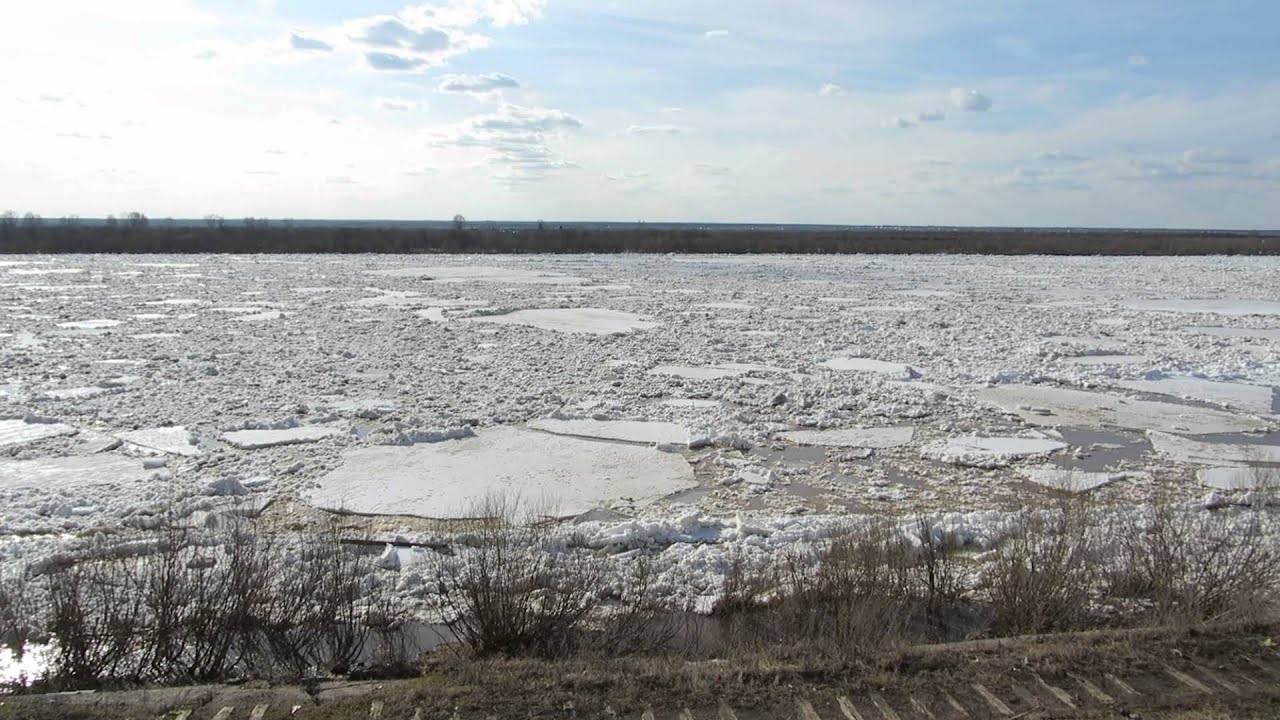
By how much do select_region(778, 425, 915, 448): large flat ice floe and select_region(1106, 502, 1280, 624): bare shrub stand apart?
3.64 metres

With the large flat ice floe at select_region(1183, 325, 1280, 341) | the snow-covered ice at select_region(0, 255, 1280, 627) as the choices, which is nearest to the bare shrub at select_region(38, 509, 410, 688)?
the snow-covered ice at select_region(0, 255, 1280, 627)

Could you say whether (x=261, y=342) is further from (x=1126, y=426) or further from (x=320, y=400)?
(x=1126, y=426)

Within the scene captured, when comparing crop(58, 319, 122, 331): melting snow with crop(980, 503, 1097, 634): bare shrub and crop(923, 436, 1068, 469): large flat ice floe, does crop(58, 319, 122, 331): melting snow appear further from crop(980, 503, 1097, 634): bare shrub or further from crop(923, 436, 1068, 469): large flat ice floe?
crop(980, 503, 1097, 634): bare shrub

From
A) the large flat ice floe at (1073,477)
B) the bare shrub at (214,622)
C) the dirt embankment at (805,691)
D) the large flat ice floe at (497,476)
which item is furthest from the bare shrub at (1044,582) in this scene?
the bare shrub at (214,622)

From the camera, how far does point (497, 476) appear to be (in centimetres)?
852

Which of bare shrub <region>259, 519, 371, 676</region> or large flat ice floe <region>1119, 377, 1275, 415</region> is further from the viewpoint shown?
large flat ice floe <region>1119, 377, 1275, 415</region>

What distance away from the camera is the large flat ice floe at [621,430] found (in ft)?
32.4

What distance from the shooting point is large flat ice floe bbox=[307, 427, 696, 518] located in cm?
778

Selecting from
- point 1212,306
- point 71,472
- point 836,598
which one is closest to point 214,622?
point 836,598

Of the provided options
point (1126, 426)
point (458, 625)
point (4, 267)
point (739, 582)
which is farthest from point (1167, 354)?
point (4, 267)

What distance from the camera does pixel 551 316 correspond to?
67.3ft

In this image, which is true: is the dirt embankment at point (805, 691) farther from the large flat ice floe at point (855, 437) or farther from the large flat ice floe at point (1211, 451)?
the large flat ice floe at point (1211, 451)

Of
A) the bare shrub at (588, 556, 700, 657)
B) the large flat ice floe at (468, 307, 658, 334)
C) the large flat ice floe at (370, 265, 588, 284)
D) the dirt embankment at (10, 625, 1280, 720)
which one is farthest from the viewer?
the large flat ice floe at (370, 265, 588, 284)

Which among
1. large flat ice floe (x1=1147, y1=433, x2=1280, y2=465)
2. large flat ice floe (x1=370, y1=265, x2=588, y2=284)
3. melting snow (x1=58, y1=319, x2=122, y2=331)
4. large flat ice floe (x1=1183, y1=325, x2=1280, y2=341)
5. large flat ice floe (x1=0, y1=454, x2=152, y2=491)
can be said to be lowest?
large flat ice floe (x1=1147, y1=433, x2=1280, y2=465)
